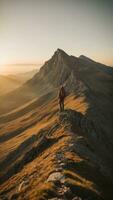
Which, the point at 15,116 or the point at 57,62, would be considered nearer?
the point at 15,116

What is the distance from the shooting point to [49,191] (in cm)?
2778

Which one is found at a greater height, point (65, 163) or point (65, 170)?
point (65, 170)

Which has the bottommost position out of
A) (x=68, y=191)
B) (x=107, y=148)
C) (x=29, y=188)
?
(x=107, y=148)

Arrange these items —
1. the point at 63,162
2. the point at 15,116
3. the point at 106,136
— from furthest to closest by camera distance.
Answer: the point at 15,116, the point at 106,136, the point at 63,162

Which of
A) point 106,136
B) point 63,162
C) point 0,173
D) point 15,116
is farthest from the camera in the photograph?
point 15,116

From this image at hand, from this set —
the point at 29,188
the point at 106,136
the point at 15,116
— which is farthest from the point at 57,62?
the point at 29,188

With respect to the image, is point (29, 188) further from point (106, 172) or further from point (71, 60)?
point (71, 60)

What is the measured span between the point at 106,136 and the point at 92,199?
4093cm

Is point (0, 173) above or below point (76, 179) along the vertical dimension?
below

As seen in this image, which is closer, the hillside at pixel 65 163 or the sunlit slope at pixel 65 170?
the sunlit slope at pixel 65 170

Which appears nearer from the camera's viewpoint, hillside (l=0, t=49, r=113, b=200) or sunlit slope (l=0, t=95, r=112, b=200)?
sunlit slope (l=0, t=95, r=112, b=200)

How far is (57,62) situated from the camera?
197 m

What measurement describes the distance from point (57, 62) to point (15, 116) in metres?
70.6

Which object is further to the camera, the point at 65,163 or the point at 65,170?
the point at 65,163
